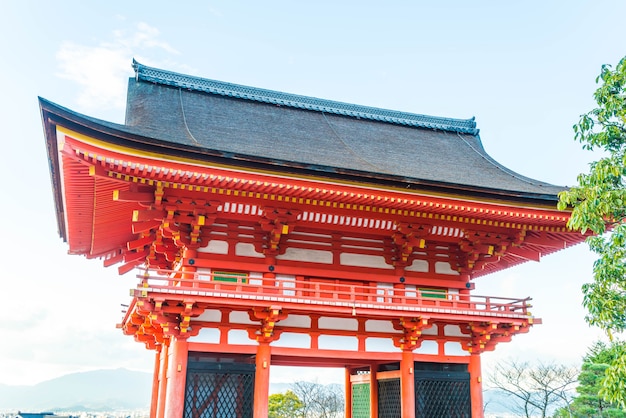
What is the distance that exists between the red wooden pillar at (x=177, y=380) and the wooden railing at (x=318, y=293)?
1.08 metres

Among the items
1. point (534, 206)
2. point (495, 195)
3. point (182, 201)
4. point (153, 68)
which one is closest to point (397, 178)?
point (495, 195)

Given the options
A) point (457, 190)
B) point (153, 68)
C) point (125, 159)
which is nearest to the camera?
point (125, 159)

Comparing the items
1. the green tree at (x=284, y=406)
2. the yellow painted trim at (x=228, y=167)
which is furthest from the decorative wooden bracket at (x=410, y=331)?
the green tree at (x=284, y=406)

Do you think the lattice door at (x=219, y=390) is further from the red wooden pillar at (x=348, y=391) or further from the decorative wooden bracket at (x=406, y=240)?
the red wooden pillar at (x=348, y=391)

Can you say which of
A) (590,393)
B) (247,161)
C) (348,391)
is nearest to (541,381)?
(590,393)

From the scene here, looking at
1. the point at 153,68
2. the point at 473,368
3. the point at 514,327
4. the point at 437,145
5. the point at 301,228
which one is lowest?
the point at 473,368

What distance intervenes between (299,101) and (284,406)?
47.2 feet

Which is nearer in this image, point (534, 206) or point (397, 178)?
point (397, 178)

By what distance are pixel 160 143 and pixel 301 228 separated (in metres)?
3.30

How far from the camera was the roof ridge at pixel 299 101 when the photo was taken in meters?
14.2

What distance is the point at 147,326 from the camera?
35.8 feet

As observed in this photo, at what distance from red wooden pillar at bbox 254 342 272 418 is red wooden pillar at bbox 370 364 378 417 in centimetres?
321

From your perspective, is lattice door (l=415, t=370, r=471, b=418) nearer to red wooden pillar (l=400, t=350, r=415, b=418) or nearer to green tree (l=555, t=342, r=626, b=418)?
red wooden pillar (l=400, t=350, r=415, b=418)

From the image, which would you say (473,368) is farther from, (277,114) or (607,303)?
(277,114)
